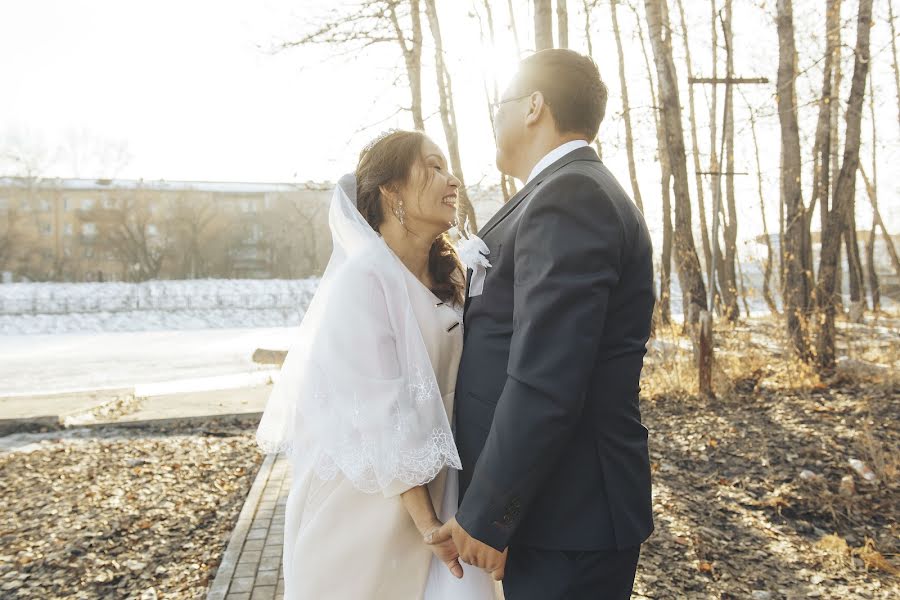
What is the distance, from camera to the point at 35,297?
144 ft

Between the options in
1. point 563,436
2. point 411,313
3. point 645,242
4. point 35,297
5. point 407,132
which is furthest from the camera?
point 35,297

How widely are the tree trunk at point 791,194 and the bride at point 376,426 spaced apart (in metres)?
6.93

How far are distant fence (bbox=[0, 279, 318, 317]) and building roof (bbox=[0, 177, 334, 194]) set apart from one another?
7.91 meters

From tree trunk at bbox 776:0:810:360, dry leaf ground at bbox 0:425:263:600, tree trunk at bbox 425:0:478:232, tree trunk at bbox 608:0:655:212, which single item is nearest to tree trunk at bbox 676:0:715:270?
tree trunk at bbox 608:0:655:212

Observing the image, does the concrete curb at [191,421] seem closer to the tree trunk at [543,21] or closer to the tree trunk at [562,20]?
the tree trunk at [543,21]

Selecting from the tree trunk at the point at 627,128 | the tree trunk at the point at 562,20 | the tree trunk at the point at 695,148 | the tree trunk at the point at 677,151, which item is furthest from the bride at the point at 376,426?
the tree trunk at the point at 695,148

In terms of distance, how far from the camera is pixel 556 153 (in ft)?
6.07

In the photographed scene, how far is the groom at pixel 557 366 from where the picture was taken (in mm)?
1521

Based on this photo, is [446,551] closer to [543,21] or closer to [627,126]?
[543,21]

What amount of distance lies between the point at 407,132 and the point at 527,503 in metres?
1.30

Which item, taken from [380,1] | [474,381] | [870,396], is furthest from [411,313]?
Answer: [380,1]

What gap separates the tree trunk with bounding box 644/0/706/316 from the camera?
7.80 m

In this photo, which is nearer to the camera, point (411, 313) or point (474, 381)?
point (474, 381)

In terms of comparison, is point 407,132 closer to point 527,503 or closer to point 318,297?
point 318,297
